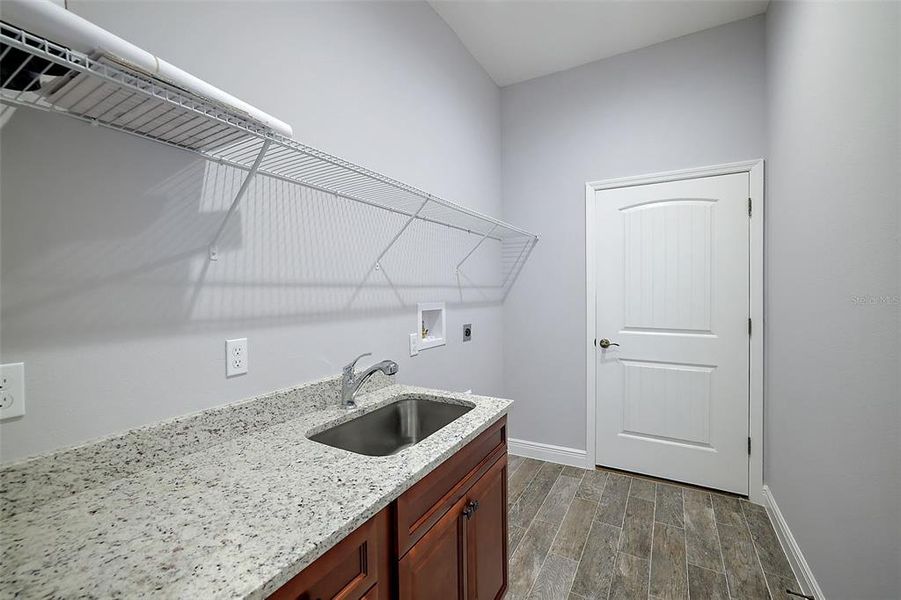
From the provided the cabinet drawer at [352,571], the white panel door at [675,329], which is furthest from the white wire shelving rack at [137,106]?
A: the white panel door at [675,329]

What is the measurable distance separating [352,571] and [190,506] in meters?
0.36

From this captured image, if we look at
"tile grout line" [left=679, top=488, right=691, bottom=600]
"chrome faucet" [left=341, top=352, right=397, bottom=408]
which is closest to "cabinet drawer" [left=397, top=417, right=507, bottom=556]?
"chrome faucet" [left=341, top=352, right=397, bottom=408]

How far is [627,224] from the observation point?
259 cm

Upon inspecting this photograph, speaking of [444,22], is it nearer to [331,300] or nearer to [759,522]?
[331,300]

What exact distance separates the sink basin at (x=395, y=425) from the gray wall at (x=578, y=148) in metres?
1.52

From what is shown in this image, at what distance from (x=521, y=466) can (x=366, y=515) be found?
226 cm

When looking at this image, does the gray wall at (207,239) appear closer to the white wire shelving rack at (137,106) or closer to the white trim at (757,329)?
the white wire shelving rack at (137,106)

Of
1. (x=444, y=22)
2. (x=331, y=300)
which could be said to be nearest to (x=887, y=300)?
(x=331, y=300)

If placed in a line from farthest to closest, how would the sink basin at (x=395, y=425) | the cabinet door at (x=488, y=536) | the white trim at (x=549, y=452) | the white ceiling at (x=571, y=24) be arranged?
the white trim at (x=549, y=452), the white ceiling at (x=571, y=24), the sink basin at (x=395, y=425), the cabinet door at (x=488, y=536)

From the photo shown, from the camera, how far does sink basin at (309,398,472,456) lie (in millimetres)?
1376

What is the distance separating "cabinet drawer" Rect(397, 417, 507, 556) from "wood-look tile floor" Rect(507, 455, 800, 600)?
73 cm

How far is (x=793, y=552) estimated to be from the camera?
171cm

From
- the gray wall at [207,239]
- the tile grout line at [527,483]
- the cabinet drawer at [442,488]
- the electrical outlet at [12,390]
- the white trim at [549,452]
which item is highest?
the gray wall at [207,239]

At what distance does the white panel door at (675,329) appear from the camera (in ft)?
7.64
